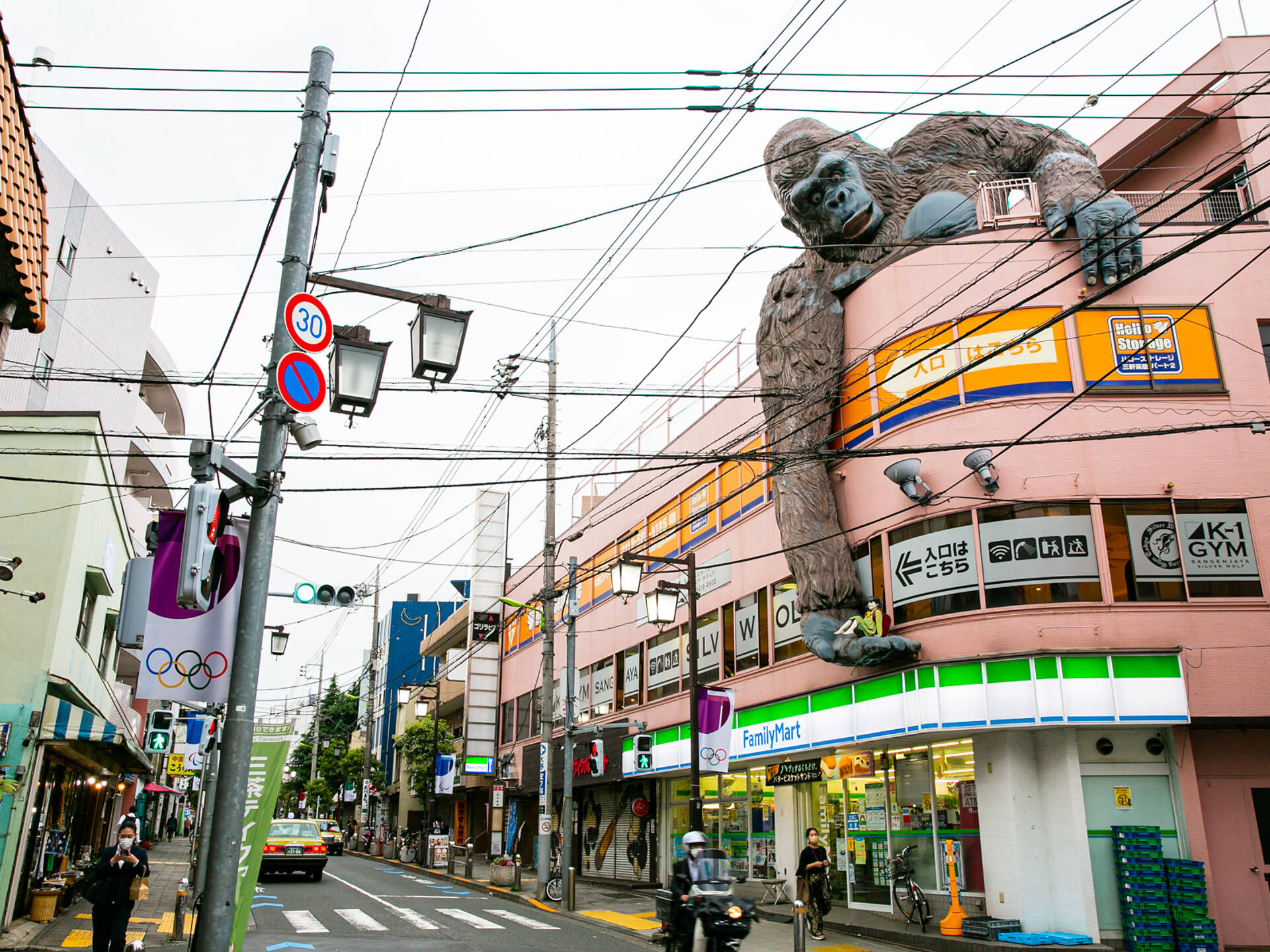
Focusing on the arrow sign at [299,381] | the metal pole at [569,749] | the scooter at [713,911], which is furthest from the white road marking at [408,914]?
the arrow sign at [299,381]

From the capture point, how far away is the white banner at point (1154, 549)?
15.0m

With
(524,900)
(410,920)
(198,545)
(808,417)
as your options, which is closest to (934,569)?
(808,417)

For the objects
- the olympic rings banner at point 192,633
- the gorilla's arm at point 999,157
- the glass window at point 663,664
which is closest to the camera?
the olympic rings banner at point 192,633

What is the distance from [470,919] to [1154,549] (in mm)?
13895

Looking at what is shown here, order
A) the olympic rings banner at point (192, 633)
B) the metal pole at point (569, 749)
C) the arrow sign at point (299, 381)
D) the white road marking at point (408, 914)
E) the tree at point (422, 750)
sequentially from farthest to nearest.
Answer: the tree at point (422, 750) < the metal pole at point (569, 749) < the white road marking at point (408, 914) < the arrow sign at point (299, 381) < the olympic rings banner at point (192, 633)

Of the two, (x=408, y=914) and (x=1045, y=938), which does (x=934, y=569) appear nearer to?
(x=1045, y=938)

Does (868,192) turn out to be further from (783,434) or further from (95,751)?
(95,751)

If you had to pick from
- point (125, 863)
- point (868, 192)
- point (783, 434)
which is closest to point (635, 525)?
point (783, 434)

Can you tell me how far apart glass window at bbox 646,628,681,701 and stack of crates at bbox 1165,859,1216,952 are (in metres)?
13.3

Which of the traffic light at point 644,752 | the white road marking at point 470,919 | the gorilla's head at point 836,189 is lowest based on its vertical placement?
the white road marking at point 470,919

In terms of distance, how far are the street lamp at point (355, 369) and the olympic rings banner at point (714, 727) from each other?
938 cm

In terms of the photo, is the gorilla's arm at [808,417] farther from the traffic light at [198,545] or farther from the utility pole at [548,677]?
the traffic light at [198,545]

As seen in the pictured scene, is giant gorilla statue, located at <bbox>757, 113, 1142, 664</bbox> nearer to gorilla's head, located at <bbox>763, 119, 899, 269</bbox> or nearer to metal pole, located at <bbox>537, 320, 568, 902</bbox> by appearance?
gorilla's head, located at <bbox>763, 119, 899, 269</bbox>

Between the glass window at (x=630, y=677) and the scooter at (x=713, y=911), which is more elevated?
the glass window at (x=630, y=677)
